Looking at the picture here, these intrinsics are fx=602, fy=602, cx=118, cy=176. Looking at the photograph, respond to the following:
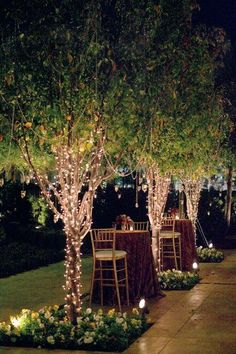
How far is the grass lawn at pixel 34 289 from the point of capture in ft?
29.1

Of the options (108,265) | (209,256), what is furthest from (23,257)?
(108,265)

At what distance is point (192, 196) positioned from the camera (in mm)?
13516

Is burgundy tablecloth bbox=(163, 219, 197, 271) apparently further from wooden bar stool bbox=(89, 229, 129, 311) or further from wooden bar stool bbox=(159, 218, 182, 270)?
wooden bar stool bbox=(89, 229, 129, 311)

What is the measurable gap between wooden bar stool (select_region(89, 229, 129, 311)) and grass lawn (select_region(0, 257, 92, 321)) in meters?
0.75

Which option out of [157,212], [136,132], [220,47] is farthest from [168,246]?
[136,132]

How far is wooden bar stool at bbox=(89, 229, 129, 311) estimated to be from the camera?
8.31 metres

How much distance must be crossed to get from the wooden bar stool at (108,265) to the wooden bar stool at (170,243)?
2331 mm

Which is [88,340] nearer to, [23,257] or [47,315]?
[47,315]

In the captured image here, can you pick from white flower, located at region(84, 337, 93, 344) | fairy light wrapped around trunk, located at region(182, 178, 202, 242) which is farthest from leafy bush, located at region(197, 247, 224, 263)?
white flower, located at region(84, 337, 93, 344)

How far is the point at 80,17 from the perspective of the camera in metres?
6.57

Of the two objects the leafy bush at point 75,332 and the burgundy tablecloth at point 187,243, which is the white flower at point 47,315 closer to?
the leafy bush at point 75,332

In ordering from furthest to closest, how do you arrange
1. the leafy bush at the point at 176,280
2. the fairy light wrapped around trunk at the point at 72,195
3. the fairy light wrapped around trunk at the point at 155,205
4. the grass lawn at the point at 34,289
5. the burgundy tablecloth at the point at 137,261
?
the fairy light wrapped around trunk at the point at 155,205 → the leafy bush at the point at 176,280 → the grass lawn at the point at 34,289 → the burgundy tablecloth at the point at 137,261 → the fairy light wrapped around trunk at the point at 72,195

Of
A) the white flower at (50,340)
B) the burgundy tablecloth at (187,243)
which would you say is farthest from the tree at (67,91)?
the burgundy tablecloth at (187,243)

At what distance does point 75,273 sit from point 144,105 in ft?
6.97
